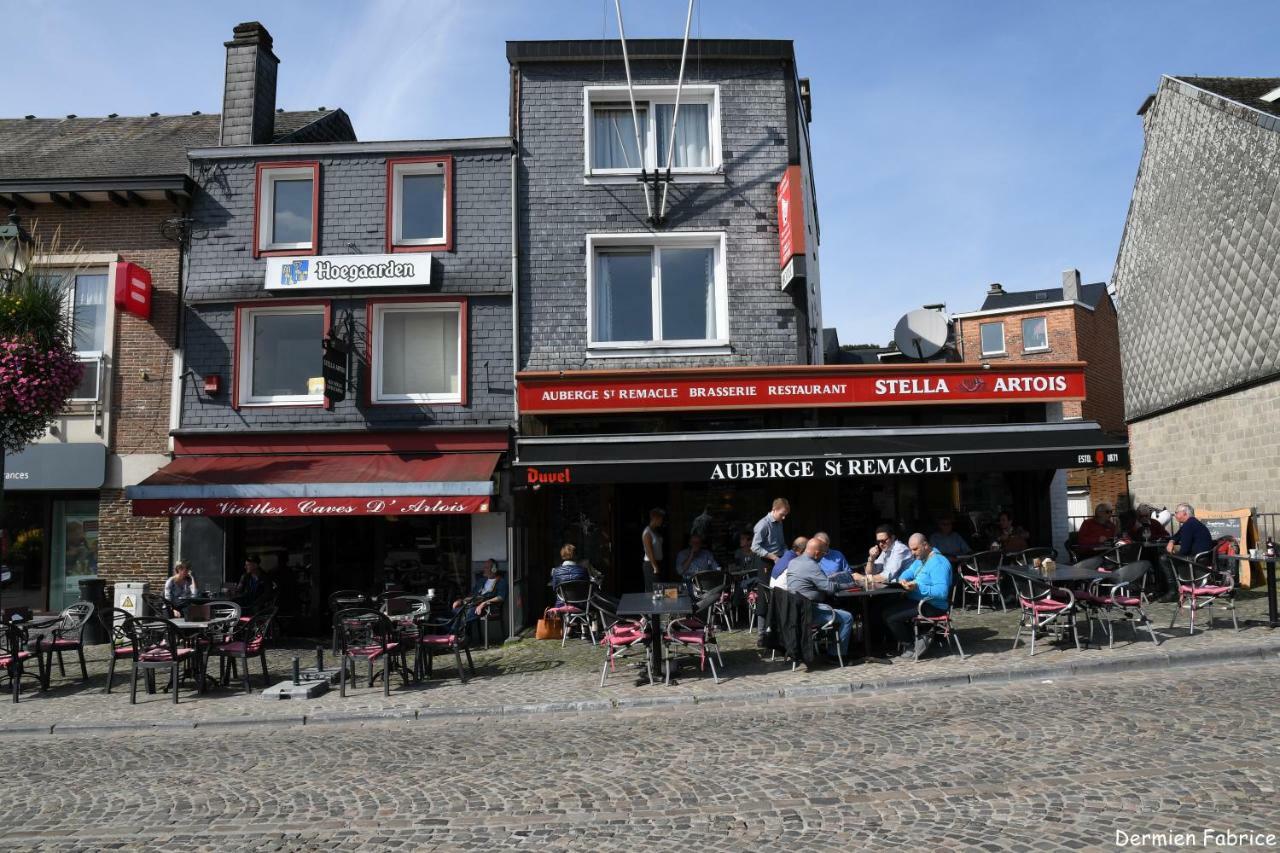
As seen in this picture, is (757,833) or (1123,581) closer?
(757,833)

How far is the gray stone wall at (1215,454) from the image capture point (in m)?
16.9

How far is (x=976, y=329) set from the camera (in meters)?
39.1

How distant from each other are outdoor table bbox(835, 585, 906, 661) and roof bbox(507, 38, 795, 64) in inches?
381

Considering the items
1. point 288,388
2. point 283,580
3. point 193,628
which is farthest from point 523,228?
point 193,628

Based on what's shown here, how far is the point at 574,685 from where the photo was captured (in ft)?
31.8

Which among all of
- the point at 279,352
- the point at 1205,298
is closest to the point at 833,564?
the point at 279,352

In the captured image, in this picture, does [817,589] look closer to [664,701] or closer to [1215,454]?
[664,701]

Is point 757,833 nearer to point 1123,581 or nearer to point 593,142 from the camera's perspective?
point 1123,581

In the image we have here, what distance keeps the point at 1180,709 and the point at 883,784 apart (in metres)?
3.15

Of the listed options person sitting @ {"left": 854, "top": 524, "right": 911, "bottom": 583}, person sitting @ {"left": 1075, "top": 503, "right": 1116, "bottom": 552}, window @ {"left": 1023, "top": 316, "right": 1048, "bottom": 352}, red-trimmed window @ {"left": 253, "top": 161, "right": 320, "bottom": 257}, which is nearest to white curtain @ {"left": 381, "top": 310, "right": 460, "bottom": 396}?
red-trimmed window @ {"left": 253, "top": 161, "right": 320, "bottom": 257}

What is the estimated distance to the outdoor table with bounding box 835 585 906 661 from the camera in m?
9.84

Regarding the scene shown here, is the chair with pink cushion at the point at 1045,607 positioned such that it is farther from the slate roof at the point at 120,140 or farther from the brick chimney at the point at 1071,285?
the brick chimney at the point at 1071,285

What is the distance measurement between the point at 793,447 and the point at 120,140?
14580 mm

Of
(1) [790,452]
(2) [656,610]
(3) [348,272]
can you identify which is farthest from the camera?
(3) [348,272]
